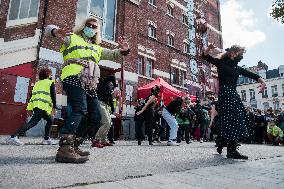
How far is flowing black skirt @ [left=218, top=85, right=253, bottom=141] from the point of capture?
484cm

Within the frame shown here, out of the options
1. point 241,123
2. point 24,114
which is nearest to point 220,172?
point 241,123

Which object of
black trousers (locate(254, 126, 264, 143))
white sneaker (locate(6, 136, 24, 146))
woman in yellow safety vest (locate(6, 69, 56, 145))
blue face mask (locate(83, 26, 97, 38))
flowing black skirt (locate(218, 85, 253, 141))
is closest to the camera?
blue face mask (locate(83, 26, 97, 38))

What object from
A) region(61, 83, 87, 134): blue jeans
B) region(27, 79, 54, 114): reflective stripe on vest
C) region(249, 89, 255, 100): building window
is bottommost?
region(61, 83, 87, 134): blue jeans

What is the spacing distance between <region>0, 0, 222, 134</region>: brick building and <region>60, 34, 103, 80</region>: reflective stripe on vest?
3.24 m

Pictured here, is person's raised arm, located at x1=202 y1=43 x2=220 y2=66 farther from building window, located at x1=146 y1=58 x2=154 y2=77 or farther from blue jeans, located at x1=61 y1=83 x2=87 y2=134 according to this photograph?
building window, located at x1=146 y1=58 x2=154 y2=77

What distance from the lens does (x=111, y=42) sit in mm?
14219

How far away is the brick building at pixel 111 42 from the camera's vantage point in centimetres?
1077

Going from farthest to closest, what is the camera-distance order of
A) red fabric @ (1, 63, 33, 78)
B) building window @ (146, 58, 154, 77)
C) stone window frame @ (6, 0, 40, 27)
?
1. building window @ (146, 58, 154, 77)
2. stone window frame @ (6, 0, 40, 27)
3. red fabric @ (1, 63, 33, 78)

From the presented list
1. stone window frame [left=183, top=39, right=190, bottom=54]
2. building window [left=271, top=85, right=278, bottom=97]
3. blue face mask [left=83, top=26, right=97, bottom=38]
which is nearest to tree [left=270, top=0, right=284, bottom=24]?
stone window frame [left=183, top=39, right=190, bottom=54]

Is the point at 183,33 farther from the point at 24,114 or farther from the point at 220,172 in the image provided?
the point at 220,172

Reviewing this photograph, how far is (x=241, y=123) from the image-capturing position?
16.0 feet

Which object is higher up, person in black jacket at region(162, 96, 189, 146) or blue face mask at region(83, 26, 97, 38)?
blue face mask at region(83, 26, 97, 38)

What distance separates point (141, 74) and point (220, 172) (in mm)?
A: 13816

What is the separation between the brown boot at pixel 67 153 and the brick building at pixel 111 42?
416 centimetres
